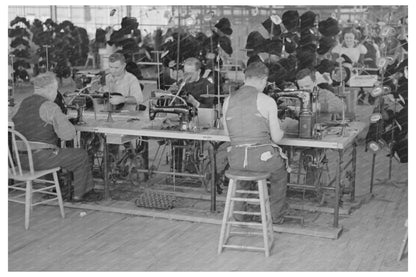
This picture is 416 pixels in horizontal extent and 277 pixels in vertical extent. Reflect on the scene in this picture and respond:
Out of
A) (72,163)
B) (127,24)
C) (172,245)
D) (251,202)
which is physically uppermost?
(127,24)

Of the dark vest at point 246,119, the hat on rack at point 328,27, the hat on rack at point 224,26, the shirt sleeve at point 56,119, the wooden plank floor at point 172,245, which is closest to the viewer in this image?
the wooden plank floor at point 172,245

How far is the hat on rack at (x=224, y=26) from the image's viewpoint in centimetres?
667

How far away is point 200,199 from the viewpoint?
4.76m

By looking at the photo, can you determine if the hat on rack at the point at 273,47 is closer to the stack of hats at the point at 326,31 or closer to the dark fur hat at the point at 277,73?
the dark fur hat at the point at 277,73

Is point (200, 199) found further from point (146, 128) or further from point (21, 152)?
point (21, 152)

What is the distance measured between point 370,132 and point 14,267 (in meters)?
3.00

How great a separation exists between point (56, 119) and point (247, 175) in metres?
1.49

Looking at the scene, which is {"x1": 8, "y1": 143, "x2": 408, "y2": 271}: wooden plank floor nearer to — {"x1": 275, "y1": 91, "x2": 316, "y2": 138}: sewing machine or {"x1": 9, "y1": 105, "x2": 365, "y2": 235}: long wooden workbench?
{"x1": 9, "y1": 105, "x2": 365, "y2": 235}: long wooden workbench

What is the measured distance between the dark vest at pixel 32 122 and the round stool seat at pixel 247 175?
1.44 m

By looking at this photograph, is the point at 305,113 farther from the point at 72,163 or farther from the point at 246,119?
the point at 72,163

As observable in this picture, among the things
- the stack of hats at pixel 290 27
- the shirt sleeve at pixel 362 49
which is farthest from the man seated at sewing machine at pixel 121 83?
the shirt sleeve at pixel 362 49

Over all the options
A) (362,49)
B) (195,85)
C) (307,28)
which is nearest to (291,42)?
(307,28)

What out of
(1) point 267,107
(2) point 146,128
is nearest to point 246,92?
(1) point 267,107

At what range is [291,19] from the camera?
19.4ft
